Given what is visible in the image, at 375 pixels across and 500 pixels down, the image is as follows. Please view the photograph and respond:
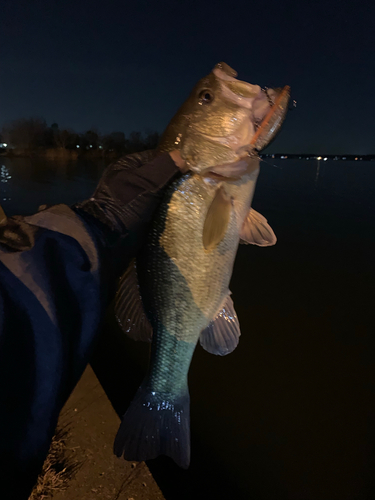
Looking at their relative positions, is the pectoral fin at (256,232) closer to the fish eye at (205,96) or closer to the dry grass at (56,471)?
the fish eye at (205,96)

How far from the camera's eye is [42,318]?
1021mm

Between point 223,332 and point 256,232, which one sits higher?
point 256,232

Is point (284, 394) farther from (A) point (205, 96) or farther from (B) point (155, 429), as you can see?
(A) point (205, 96)

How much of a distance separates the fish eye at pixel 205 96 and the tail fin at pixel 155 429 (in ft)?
6.00

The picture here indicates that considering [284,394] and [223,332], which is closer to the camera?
[223,332]

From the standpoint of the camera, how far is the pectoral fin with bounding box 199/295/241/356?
1795 mm

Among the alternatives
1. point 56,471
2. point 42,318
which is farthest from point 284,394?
point 42,318

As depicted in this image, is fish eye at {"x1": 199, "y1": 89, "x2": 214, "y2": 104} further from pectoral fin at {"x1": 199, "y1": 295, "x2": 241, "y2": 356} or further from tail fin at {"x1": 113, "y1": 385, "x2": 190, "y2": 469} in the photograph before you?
tail fin at {"x1": 113, "y1": 385, "x2": 190, "y2": 469}

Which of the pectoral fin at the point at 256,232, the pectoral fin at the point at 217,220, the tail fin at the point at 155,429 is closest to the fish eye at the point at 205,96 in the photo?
the pectoral fin at the point at 217,220

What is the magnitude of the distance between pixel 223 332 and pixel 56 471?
1.79 m

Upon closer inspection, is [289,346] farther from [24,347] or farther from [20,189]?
[20,189]

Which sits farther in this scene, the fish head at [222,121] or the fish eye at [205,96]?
the fish eye at [205,96]

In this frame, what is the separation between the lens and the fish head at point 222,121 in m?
1.61

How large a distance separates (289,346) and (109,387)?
9.79 feet
